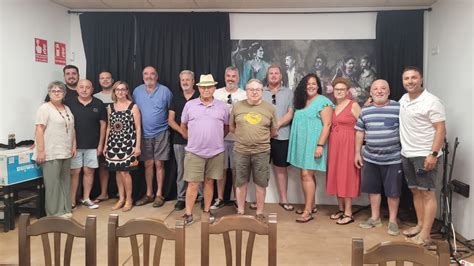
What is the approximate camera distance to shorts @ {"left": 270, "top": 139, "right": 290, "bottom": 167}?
4.25 m

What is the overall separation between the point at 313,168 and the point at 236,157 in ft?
2.71

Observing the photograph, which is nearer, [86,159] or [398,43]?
[86,159]

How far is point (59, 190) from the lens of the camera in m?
3.87

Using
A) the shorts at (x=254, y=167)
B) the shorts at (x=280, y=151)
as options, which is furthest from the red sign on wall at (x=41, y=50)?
the shorts at (x=280, y=151)

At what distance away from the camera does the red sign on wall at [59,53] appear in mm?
4684

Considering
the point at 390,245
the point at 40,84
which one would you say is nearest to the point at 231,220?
the point at 390,245

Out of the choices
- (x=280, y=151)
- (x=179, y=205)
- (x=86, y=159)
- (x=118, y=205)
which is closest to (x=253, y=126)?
(x=280, y=151)

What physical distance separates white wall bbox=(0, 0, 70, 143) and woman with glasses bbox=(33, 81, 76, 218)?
589 mm

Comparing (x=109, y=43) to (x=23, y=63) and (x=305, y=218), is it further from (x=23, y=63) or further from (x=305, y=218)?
(x=305, y=218)

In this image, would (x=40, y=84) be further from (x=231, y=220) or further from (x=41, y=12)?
(x=231, y=220)

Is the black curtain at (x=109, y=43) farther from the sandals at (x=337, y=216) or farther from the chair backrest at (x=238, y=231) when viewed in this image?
the chair backrest at (x=238, y=231)

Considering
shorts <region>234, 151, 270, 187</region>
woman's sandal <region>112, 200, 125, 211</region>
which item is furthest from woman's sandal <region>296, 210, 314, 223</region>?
woman's sandal <region>112, 200, 125, 211</region>

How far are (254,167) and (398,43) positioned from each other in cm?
229

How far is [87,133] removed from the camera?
4.21m
